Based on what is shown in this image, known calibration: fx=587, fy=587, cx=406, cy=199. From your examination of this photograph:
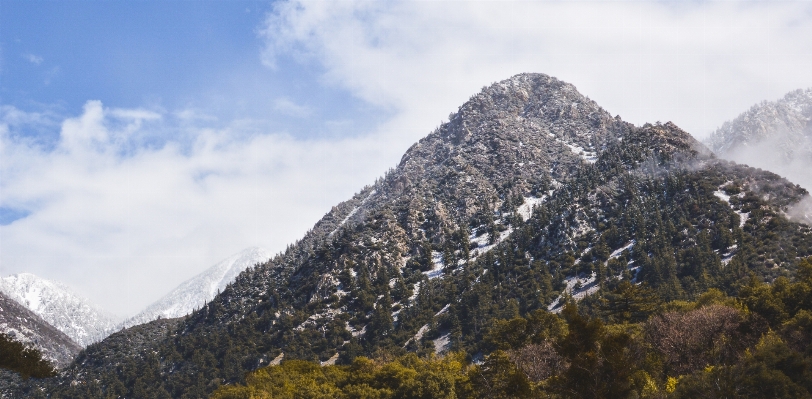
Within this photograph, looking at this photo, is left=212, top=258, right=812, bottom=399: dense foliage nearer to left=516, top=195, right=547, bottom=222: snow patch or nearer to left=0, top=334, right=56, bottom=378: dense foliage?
left=0, top=334, right=56, bottom=378: dense foliage

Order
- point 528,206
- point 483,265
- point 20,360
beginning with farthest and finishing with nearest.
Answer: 1. point 528,206
2. point 483,265
3. point 20,360

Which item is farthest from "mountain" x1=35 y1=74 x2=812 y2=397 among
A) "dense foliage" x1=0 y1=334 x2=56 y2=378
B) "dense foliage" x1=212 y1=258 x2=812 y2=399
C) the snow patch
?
"dense foliage" x1=0 y1=334 x2=56 y2=378

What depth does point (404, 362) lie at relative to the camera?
91.1 m

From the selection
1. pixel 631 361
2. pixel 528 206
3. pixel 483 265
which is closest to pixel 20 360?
pixel 631 361

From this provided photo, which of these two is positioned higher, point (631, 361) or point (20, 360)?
point (20, 360)

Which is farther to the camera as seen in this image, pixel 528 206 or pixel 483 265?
pixel 528 206

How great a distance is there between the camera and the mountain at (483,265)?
389ft

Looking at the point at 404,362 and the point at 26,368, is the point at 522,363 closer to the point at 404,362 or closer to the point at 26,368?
the point at 404,362

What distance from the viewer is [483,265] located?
147 metres

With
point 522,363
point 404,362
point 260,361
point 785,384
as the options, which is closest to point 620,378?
point 785,384

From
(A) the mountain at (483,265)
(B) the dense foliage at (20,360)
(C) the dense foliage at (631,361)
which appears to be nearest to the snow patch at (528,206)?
(A) the mountain at (483,265)

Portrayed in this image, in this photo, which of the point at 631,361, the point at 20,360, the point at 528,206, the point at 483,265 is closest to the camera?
the point at 20,360

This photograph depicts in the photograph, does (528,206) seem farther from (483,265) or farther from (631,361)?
Result: (631,361)

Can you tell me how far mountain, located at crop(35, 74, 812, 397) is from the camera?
389 ft
